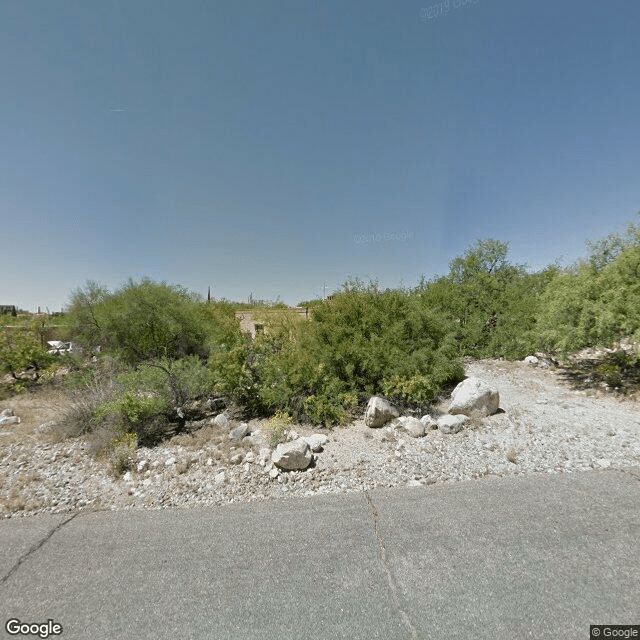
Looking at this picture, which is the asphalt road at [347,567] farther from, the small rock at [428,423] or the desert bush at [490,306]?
the desert bush at [490,306]

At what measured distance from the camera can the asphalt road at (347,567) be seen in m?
2.00

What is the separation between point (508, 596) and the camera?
83.0 inches

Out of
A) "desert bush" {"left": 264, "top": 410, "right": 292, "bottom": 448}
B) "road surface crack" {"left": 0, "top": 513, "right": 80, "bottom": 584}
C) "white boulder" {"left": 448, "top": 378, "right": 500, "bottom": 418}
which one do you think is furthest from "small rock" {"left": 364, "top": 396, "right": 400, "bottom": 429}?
"road surface crack" {"left": 0, "top": 513, "right": 80, "bottom": 584}

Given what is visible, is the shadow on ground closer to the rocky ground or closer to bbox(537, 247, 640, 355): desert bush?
bbox(537, 247, 640, 355): desert bush

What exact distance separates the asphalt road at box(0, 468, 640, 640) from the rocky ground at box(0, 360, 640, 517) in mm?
423

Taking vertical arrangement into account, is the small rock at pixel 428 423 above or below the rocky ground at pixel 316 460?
above

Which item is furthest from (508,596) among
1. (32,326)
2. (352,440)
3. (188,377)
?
(32,326)

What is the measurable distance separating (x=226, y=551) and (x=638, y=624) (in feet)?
10.4

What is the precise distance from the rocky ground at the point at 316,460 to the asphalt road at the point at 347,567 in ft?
1.39

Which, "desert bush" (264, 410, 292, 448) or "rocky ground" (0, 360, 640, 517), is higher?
"desert bush" (264, 410, 292, 448)

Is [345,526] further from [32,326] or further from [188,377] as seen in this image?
[32,326]

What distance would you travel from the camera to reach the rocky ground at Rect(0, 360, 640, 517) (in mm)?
3848

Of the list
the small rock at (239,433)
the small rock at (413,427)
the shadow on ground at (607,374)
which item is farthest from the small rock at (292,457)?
the shadow on ground at (607,374)

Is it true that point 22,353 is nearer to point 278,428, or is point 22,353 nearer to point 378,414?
point 278,428
